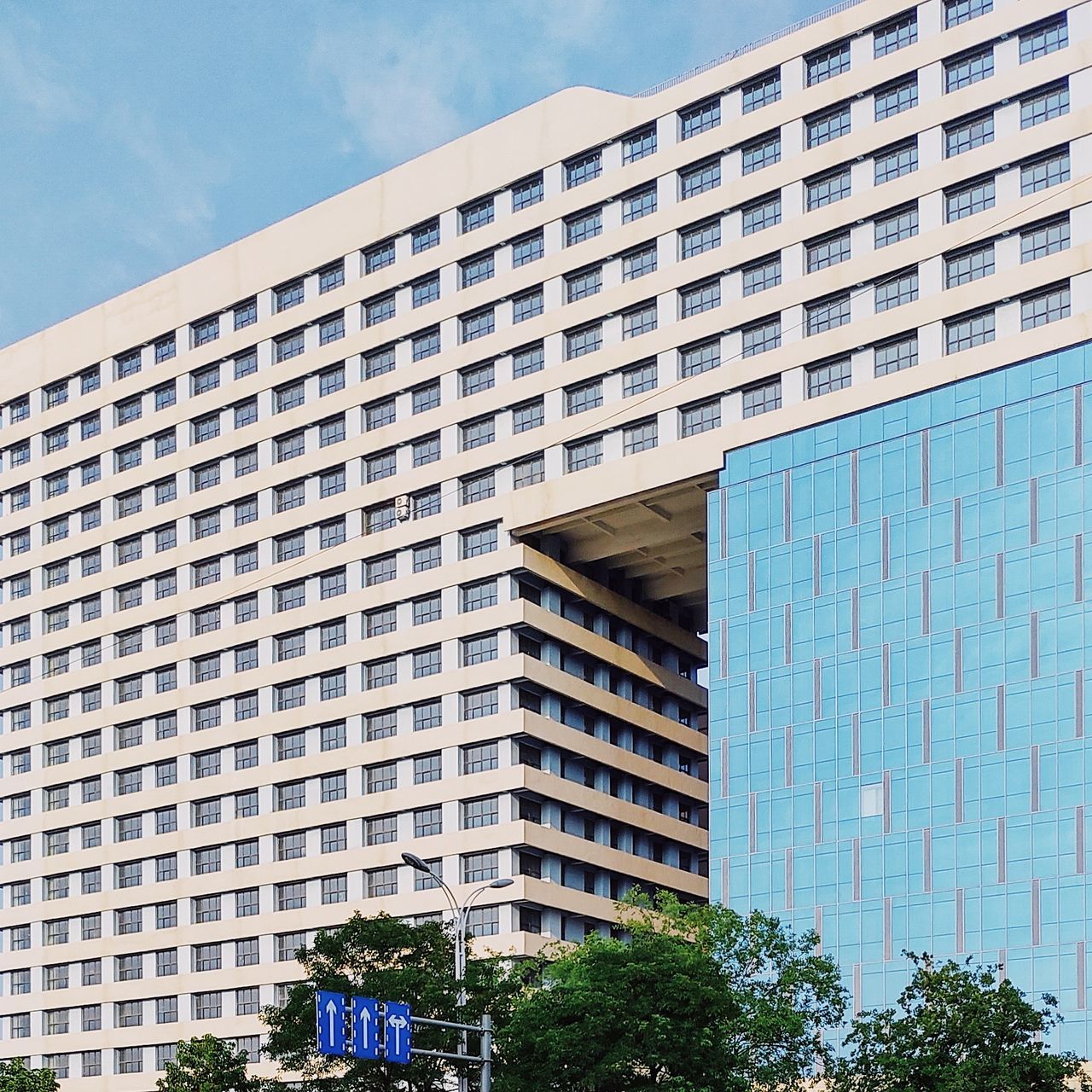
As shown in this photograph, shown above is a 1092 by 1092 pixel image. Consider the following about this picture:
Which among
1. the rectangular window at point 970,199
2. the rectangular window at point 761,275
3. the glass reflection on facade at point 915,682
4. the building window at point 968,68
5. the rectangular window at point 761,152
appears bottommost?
the glass reflection on facade at point 915,682

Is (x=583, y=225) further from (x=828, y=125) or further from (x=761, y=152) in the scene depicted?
(x=828, y=125)

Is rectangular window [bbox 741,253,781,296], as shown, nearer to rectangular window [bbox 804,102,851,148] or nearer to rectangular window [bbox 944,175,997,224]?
→ rectangular window [bbox 804,102,851,148]

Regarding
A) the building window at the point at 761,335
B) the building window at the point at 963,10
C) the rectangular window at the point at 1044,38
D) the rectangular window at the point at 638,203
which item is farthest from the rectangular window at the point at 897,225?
the rectangular window at the point at 638,203

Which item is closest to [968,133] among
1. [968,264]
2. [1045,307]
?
[968,264]

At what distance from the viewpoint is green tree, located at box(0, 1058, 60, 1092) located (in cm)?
7381

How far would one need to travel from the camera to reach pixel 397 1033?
149ft

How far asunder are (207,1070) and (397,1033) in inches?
910

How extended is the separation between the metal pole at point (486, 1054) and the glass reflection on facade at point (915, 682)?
18.7 metres

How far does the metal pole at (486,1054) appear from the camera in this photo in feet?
156

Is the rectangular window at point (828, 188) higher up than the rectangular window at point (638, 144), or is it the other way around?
the rectangular window at point (638, 144)

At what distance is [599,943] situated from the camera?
172 feet

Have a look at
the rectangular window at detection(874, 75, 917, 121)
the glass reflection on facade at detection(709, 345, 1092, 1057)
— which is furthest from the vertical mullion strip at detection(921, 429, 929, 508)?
the rectangular window at detection(874, 75, 917, 121)

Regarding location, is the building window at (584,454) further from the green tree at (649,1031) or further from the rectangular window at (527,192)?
the green tree at (649,1031)

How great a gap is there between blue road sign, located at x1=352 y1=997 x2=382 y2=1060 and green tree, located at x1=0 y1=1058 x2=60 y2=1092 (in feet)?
112
